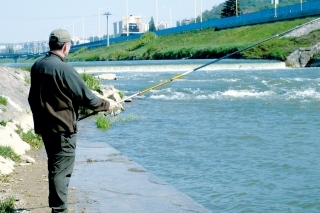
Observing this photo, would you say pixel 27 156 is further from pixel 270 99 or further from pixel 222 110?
pixel 270 99

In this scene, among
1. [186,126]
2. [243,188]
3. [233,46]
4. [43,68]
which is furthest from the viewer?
[233,46]

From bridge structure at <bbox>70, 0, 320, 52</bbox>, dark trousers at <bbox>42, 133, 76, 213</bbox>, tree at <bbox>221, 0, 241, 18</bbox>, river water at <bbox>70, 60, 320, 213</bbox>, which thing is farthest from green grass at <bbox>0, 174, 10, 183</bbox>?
tree at <bbox>221, 0, 241, 18</bbox>

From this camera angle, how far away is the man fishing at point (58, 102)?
18.1 ft

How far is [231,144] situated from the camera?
13.5 m

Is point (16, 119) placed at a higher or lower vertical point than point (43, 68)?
lower

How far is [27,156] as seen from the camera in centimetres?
1056

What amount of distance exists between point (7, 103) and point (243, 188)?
712 cm

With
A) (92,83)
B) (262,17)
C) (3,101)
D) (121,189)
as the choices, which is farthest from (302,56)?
(121,189)

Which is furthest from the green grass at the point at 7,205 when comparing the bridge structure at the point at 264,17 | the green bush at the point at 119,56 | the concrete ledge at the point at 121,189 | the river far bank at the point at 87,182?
the green bush at the point at 119,56

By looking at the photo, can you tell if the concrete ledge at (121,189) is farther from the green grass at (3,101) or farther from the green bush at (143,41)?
the green bush at (143,41)

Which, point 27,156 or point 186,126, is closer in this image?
point 27,156

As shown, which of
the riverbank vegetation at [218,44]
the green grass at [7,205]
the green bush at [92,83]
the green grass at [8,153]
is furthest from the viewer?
the riverbank vegetation at [218,44]

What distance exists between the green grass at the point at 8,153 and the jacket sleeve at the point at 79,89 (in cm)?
458

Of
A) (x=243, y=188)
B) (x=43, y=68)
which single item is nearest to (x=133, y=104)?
(x=243, y=188)
